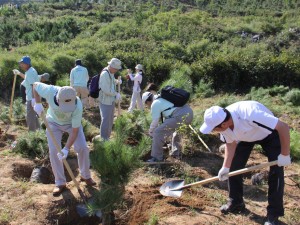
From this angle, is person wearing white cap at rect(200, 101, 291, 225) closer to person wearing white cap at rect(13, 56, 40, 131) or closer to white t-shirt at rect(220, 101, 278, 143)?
white t-shirt at rect(220, 101, 278, 143)

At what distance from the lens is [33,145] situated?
566 centimetres

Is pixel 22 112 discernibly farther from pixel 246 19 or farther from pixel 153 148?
pixel 246 19

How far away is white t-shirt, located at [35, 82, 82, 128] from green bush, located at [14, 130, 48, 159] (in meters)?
1.37

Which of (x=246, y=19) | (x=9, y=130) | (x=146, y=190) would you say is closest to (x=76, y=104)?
(x=146, y=190)

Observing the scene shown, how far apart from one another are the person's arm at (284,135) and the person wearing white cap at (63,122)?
2122 millimetres

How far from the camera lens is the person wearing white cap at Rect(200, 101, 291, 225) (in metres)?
3.32

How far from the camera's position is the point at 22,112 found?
317 inches

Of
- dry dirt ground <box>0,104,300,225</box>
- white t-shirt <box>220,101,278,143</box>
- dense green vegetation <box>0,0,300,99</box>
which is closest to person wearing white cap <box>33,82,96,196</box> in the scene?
dry dirt ground <box>0,104,300,225</box>

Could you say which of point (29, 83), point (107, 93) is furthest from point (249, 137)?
point (29, 83)

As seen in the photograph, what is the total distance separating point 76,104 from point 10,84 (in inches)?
283

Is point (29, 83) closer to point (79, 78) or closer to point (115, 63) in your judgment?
point (115, 63)

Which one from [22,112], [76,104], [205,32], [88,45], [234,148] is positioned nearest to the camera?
[234,148]

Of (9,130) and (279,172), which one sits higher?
(279,172)

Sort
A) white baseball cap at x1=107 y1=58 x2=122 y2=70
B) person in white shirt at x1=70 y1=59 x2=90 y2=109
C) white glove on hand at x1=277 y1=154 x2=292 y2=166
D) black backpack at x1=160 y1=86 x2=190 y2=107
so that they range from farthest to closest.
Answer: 1. person in white shirt at x1=70 y1=59 x2=90 y2=109
2. white baseball cap at x1=107 y1=58 x2=122 y2=70
3. black backpack at x1=160 y1=86 x2=190 y2=107
4. white glove on hand at x1=277 y1=154 x2=292 y2=166
